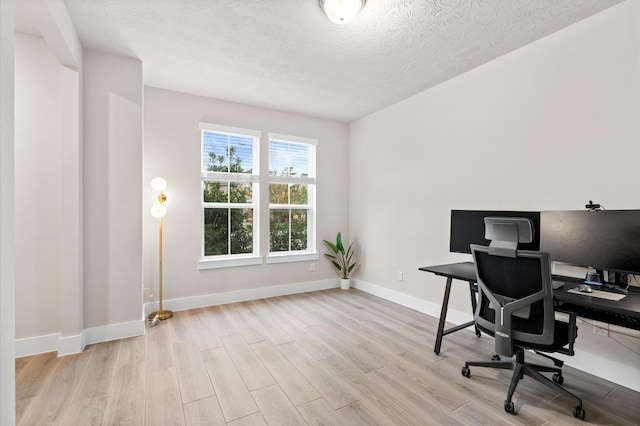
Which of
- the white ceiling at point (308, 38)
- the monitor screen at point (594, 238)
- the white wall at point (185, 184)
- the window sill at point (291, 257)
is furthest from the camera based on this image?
the window sill at point (291, 257)

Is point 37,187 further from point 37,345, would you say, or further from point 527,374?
point 527,374

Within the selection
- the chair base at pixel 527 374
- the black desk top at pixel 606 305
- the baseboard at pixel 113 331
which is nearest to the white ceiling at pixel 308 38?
the black desk top at pixel 606 305

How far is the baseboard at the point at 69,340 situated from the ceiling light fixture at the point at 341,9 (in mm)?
3476

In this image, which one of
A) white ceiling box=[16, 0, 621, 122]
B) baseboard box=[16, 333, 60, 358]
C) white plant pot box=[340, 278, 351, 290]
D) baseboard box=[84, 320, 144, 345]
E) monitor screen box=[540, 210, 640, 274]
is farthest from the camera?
white plant pot box=[340, 278, 351, 290]

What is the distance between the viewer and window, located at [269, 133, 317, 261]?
4.68 m

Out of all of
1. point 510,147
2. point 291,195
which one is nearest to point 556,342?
point 510,147

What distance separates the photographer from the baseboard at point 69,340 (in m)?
2.67

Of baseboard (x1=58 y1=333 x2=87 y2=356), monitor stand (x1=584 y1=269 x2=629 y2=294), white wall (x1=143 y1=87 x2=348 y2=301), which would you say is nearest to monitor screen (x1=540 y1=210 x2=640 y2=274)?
monitor stand (x1=584 y1=269 x2=629 y2=294)

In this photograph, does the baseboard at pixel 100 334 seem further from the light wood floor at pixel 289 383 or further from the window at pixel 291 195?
the window at pixel 291 195

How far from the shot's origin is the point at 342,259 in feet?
16.8

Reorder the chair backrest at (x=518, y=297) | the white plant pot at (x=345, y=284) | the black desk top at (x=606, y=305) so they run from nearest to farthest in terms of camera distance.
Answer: the black desk top at (x=606, y=305) → the chair backrest at (x=518, y=297) → the white plant pot at (x=345, y=284)

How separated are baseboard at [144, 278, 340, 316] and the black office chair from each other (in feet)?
9.89

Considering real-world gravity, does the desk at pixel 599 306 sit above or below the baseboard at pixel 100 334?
above

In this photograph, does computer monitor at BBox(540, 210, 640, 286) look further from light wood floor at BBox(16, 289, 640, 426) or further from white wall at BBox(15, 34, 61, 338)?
white wall at BBox(15, 34, 61, 338)
